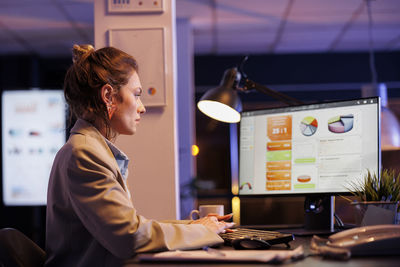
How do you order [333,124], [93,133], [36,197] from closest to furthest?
[93,133] → [333,124] → [36,197]

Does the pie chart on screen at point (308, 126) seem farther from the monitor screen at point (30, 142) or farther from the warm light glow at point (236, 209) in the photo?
the monitor screen at point (30, 142)

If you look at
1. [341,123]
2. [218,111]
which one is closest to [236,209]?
[218,111]

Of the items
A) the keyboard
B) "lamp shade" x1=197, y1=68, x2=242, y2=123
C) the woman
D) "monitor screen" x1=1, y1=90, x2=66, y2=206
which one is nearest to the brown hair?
the woman

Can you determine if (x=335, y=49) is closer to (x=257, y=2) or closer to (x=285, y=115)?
(x=257, y=2)

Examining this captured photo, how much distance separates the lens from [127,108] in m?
1.57

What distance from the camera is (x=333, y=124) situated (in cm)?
182

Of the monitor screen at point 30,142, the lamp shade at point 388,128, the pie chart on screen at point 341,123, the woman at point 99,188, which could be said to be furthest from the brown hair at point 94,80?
the monitor screen at point 30,142

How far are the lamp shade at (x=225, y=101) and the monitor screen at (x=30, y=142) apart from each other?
2.78m

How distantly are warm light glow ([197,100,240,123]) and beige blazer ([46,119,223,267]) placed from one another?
0.85 m

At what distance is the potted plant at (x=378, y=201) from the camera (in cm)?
147

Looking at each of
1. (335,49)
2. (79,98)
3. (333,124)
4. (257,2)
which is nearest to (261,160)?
(333,124)

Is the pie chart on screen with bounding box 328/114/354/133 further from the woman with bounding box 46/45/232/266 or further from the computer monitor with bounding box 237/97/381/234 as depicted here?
the woman with bounding box 46/45/232/266

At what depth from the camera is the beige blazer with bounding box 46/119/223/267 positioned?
1198 millimetres

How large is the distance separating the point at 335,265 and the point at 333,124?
0.89 m
